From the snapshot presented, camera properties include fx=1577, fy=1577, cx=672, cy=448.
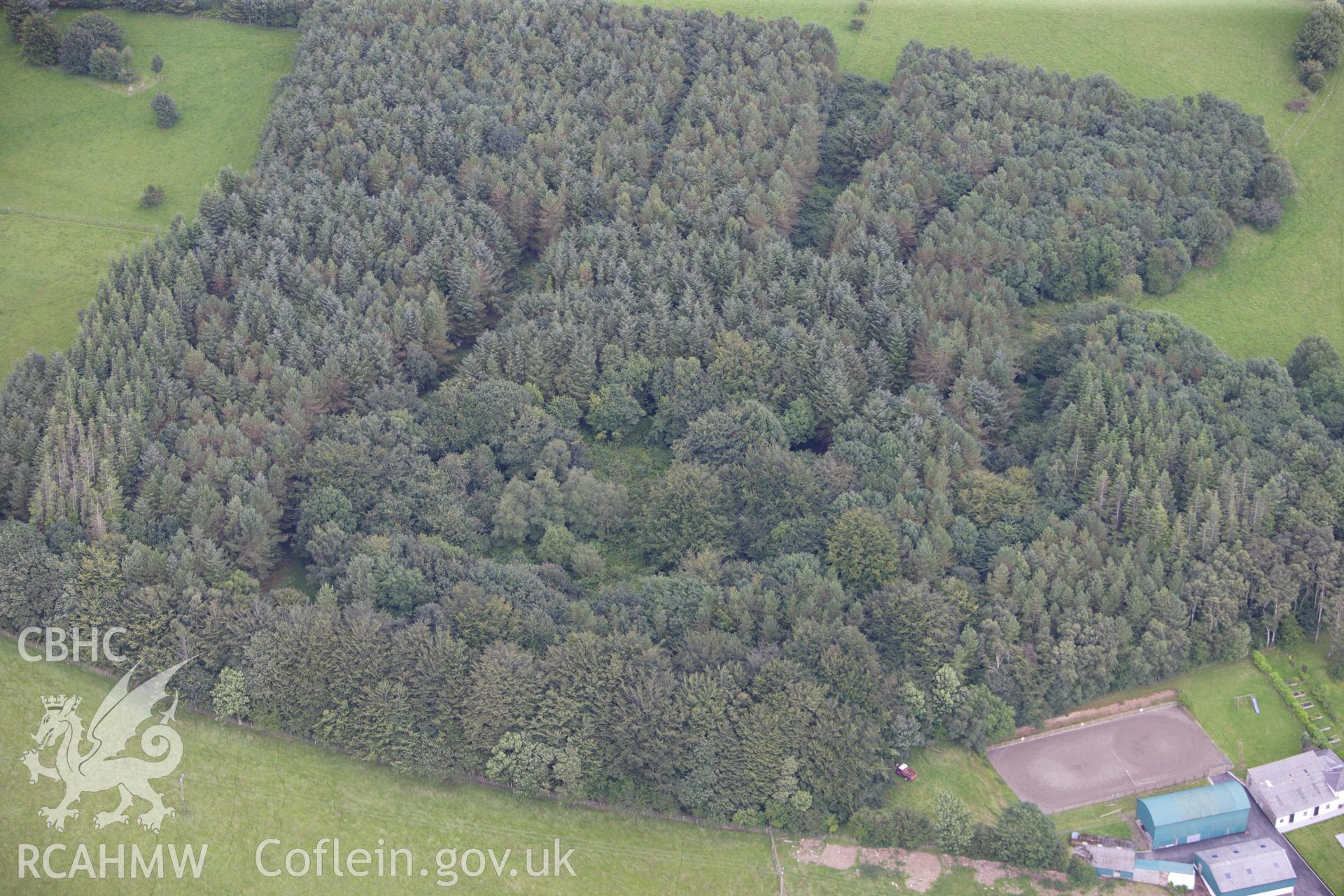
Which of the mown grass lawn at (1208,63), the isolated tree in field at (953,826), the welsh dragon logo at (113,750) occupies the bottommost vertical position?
the welsh dragon logo at (113,750)

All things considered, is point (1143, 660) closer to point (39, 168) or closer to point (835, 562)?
point (835, 562)

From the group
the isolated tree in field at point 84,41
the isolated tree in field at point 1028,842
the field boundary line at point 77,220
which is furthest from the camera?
the isolated tree in field at point 84,41

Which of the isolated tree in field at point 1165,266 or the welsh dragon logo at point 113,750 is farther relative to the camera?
the isolated tree in field at point 1165,266

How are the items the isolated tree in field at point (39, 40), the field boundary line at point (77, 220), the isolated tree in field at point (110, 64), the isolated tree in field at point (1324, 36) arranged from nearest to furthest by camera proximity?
the field boundary line at point (77, 220), the isolated tree in field at point (1324, 36), the isolated tree in field at point (110, 64), the isolated tree in field at point (39, 40)

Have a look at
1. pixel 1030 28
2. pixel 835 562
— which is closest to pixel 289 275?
pixel 835 562

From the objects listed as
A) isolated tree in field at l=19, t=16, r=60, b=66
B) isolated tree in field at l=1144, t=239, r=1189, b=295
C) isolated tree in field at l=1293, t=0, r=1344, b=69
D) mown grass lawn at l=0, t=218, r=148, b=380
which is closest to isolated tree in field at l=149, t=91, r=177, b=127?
isolated tree in field at l=19, t=16, r=60, b=66

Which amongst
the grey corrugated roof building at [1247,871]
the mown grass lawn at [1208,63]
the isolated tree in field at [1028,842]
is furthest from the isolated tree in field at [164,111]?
the grey corrugated roof building at [1247,871]

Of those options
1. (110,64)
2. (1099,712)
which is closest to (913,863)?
(1099,712)

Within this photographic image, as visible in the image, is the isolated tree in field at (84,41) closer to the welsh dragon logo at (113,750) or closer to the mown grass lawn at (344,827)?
the welsh dragon logo at (113,750)

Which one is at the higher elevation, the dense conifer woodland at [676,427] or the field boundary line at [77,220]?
the dense conifer woodland at [676,427]
